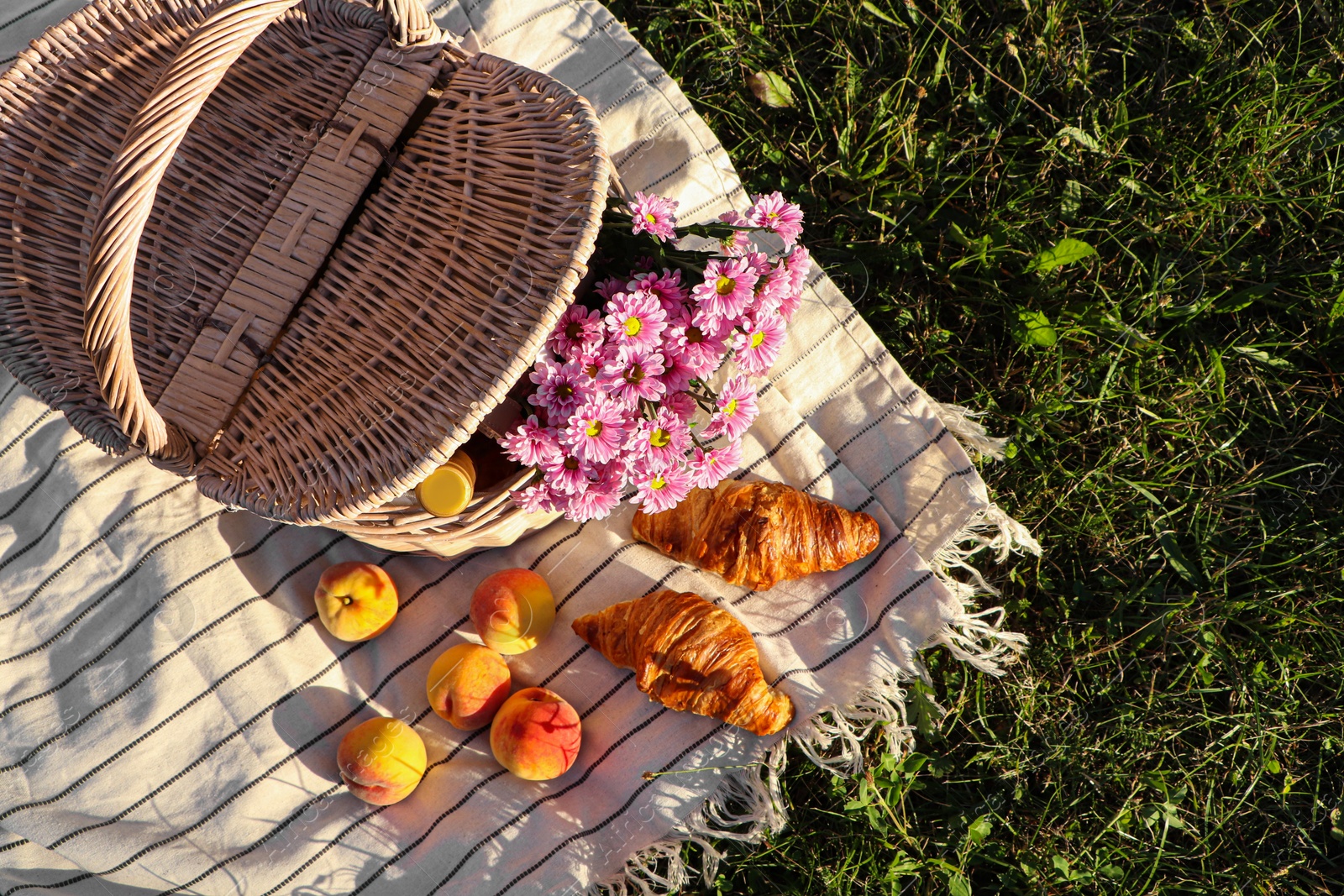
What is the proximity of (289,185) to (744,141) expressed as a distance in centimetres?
132

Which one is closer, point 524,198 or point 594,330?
point 594,330

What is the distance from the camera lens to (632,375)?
1.63m

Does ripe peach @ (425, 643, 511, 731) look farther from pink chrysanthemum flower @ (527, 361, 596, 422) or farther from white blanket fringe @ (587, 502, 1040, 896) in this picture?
pink chrysanthemum flower @ (527, 361, 596, 422)

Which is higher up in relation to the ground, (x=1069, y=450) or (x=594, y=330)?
(x=594, y=330)

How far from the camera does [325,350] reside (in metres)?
1.84

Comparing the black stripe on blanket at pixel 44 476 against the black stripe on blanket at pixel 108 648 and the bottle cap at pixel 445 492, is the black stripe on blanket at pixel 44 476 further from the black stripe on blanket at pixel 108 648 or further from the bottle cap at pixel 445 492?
the bottle cap at pixel 445 492

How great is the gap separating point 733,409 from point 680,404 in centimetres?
10

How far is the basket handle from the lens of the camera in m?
1.50

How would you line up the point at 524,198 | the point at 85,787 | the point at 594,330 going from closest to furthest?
the point at 594,330
the point at 524,198
the point at 85,787

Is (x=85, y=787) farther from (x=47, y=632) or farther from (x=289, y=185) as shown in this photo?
(x=289, y=185)

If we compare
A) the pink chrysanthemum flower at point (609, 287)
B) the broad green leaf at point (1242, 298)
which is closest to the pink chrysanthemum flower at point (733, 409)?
the pink chrysanthemum flower at point (609, 287)

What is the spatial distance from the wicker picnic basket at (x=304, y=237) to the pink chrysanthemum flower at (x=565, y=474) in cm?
19

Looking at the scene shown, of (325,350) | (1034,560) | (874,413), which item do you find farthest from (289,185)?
(1034,560)

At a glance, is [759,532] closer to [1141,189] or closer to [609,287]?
[609,287]
